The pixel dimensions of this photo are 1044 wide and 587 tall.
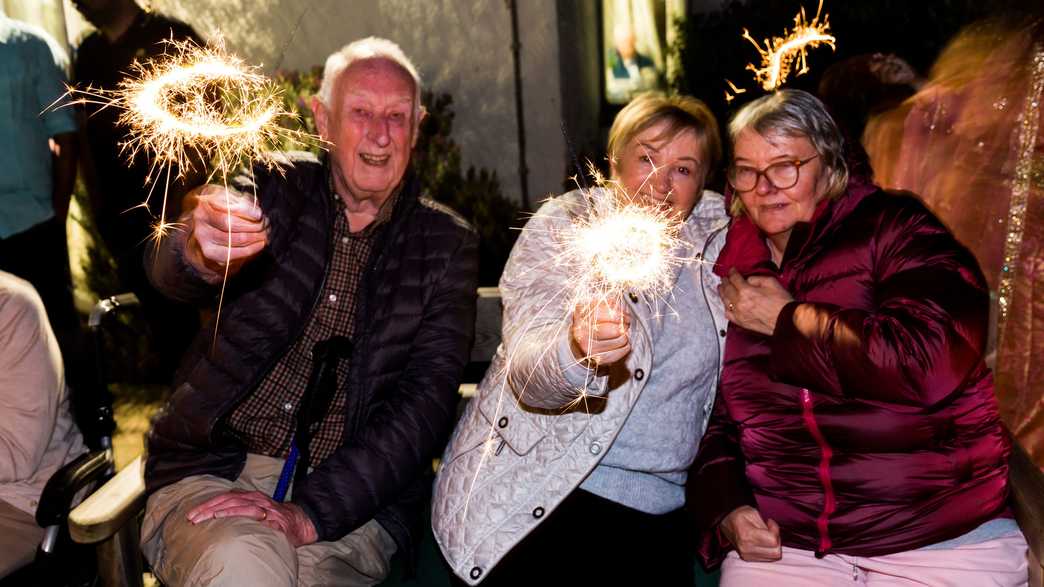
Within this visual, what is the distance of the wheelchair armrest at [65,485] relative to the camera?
9.38 feet

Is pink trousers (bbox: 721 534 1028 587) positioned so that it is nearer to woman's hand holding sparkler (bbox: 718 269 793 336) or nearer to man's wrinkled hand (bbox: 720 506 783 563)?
man's wrinkled hand (bbox: 720 506 783 563)

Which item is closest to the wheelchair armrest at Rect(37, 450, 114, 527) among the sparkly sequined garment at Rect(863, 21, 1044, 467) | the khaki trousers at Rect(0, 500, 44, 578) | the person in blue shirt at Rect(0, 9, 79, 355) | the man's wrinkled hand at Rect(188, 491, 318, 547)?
the khaki trousers at Rect(0, 500, 44, 578)

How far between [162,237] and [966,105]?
3.75m

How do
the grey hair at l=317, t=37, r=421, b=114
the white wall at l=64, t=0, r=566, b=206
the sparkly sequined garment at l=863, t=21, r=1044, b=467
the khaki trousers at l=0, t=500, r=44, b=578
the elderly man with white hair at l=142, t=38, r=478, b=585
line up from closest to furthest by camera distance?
the elderly man with white hair at l=142, t=38, r=478, b=585, the khaki trousers at l=0, t=500, r=44, b=578, the grey hair at l=317, t=37, r=421, b=114, the sparkly sequined garment at l=863, t=21, r=1044, b=467, the white wall at l=64, t=0, r=566, b=206

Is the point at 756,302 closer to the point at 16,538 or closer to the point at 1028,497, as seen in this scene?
the point at 1028,497

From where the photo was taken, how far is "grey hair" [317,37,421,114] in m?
3.18

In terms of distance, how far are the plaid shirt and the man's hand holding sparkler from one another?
15.3 inches

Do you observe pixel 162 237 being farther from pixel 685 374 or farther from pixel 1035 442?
pixel 1035 442

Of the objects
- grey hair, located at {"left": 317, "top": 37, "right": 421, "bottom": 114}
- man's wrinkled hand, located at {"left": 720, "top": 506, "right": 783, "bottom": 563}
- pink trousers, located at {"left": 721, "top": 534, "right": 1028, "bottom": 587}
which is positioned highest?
grey hair, located at {"left": 317, "top": 37, "right": 421, "bottom": 114}

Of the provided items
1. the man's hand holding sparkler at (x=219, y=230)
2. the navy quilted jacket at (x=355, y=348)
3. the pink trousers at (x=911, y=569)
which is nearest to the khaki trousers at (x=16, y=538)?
the navy quilted jacket at (x=355, y=348)

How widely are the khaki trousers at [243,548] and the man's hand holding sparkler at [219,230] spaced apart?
71 centimetres

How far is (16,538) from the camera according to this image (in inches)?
118

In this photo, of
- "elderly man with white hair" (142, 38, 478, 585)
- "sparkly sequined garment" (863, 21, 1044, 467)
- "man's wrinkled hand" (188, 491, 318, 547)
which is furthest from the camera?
"sparkly sequined garment" (863, 21, 1044, 467)

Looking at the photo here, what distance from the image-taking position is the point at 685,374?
9.22 ft
